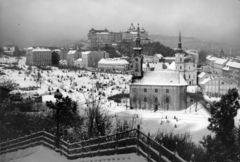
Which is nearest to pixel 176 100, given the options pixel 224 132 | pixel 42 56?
pixel 224 132

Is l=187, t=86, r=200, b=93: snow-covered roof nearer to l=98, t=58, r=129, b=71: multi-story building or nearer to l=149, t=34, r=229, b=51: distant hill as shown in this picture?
l=149, t=34, r=229, b=51: distant hill

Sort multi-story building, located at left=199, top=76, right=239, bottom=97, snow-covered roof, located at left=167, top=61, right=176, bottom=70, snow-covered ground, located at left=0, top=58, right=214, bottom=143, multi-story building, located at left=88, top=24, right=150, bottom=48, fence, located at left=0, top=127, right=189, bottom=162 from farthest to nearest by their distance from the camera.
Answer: snow-covered roof, located at left=167, top=61, right=176, bottom=70
multi-story building, located at left=88, top=24, right=150, bottom=48
snow-covered ground, located at left=0, top=58, right=214, bottom=143
multi-story building, located at left=199, top=76, right=239, bottom=97
fence, located at left=0, top=127, right=189, bottom=162

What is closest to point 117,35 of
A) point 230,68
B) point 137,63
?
point 137,63

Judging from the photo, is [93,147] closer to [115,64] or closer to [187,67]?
[187,67]

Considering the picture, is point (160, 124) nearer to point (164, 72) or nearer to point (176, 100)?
point (176, 100)

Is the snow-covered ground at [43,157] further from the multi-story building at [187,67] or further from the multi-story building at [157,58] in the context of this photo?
the multi-story building at [157,58]

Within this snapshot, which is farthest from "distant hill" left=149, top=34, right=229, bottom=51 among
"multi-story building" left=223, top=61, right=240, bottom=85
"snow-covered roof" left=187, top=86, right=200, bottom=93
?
"snow-covered roof" left=187, top=86, right=200, bottom=93
